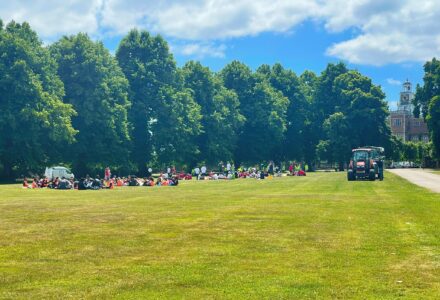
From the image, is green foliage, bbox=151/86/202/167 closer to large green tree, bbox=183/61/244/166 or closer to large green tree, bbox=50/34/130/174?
large green tree, bbox=183/61/244/166

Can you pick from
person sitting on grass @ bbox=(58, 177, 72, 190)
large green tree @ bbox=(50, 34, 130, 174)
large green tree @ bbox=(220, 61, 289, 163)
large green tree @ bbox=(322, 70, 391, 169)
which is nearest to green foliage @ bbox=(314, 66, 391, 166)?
large green tree @ bbox=(322, 70, 391, 169)

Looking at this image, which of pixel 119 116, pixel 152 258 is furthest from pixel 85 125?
pixel 152 258

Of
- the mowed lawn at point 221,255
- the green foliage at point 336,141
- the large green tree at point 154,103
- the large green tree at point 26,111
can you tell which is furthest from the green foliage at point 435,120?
the mowed lawn at point 221,255

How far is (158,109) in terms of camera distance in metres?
82.3

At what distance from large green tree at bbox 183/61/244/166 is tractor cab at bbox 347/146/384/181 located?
38.7 m

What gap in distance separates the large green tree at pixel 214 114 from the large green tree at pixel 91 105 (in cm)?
2340

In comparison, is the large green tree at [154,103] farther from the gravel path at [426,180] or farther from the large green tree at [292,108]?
the gravel path at [426,180]

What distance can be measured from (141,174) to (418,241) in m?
69.8

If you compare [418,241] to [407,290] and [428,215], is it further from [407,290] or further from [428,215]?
[428,215]

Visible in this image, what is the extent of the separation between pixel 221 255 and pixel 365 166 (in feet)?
158

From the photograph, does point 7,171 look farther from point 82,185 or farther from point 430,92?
point 430,92

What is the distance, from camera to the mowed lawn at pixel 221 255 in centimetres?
945

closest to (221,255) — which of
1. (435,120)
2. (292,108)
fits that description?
(435,120)

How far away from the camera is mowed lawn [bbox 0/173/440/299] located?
9.45 meters
